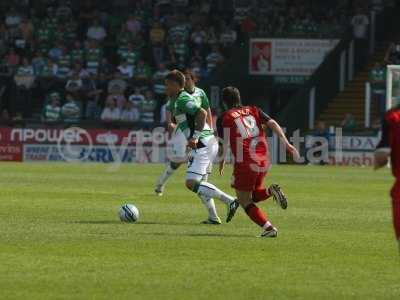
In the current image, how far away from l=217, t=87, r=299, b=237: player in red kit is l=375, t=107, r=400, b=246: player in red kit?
548cm

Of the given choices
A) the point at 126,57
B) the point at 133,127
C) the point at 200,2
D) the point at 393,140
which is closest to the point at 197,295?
the point at 393,140

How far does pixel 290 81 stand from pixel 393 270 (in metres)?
31.6

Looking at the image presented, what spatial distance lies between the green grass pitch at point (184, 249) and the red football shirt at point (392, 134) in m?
1.47

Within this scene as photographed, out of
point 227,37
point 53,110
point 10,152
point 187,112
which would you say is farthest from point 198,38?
point 187,112

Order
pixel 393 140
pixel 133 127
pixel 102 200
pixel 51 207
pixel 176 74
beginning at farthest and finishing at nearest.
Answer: pixel 133 127
pixel 102 200
pixel 51 207
pixel 176 74
pixel 393 140

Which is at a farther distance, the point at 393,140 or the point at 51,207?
the point at 51,207

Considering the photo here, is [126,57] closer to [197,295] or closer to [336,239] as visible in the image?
[336,239]

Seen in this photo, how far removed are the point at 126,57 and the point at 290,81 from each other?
19.6 ft

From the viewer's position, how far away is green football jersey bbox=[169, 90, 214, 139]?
17891 mm

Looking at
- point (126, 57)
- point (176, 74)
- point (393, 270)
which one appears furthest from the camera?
point (126, 57)

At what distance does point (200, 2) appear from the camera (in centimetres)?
4641

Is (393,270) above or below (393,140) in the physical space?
below

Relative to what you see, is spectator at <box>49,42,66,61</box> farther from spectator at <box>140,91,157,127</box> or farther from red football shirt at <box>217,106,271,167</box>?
red football shirt at <box>217,106,271,167</box>

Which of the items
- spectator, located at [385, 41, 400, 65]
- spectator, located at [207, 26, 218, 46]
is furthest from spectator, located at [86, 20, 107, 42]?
spectator, located at [385, 41, 400, 65]
